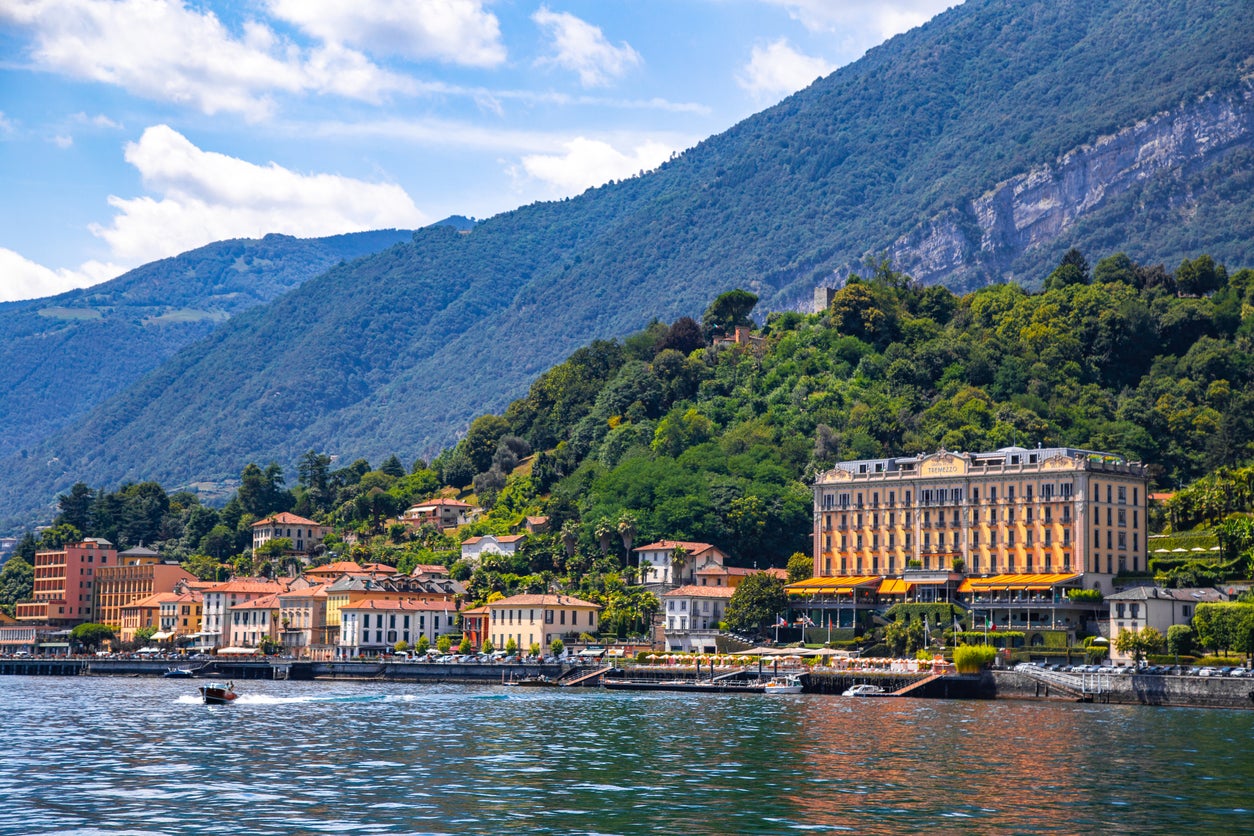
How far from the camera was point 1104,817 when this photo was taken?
5500 centimetres

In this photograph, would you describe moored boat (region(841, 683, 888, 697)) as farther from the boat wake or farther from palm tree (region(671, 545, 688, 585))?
palm tree (region(671, 545, 688, 585))

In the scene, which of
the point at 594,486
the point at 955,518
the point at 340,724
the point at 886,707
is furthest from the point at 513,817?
the point at 594,486

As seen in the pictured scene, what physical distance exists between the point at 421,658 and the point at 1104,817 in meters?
110

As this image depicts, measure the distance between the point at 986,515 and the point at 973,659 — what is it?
28.8 meters

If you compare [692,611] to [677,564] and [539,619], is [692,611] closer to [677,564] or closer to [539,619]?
[677,564]

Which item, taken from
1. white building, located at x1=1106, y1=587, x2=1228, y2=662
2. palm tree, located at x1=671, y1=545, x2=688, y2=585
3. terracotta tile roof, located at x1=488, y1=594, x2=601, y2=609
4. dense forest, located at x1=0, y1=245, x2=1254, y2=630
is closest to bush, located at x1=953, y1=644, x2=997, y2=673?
white building, located at x1=1106, y1=587, x2=1228, y2=662

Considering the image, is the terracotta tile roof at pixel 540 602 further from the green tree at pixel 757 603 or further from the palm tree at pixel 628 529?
the green tree at pixel 757 603

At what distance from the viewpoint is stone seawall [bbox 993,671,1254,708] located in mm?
103125

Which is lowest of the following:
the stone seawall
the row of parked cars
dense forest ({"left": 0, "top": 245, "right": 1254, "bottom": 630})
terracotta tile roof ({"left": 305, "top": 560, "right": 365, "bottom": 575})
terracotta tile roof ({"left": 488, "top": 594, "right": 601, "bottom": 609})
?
the stone seawall

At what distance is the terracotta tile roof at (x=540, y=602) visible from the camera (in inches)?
6211

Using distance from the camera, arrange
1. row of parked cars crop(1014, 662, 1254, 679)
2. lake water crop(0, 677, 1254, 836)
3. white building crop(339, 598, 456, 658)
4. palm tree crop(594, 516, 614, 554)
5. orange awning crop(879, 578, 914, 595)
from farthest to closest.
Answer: white building crop(339, 598, 456, 658), palm tree crop(594, 516, 614, 554), orange awning crop(879, 578, 914, 595), row of parked cars crop(1014, 662, 1254, 679), lake water crop(0, 677, 1254, 836)

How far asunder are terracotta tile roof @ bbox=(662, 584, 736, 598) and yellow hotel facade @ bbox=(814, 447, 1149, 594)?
8.35 meters

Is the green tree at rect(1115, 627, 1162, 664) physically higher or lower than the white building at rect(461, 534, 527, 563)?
lower

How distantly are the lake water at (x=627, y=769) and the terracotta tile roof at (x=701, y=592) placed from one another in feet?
148
